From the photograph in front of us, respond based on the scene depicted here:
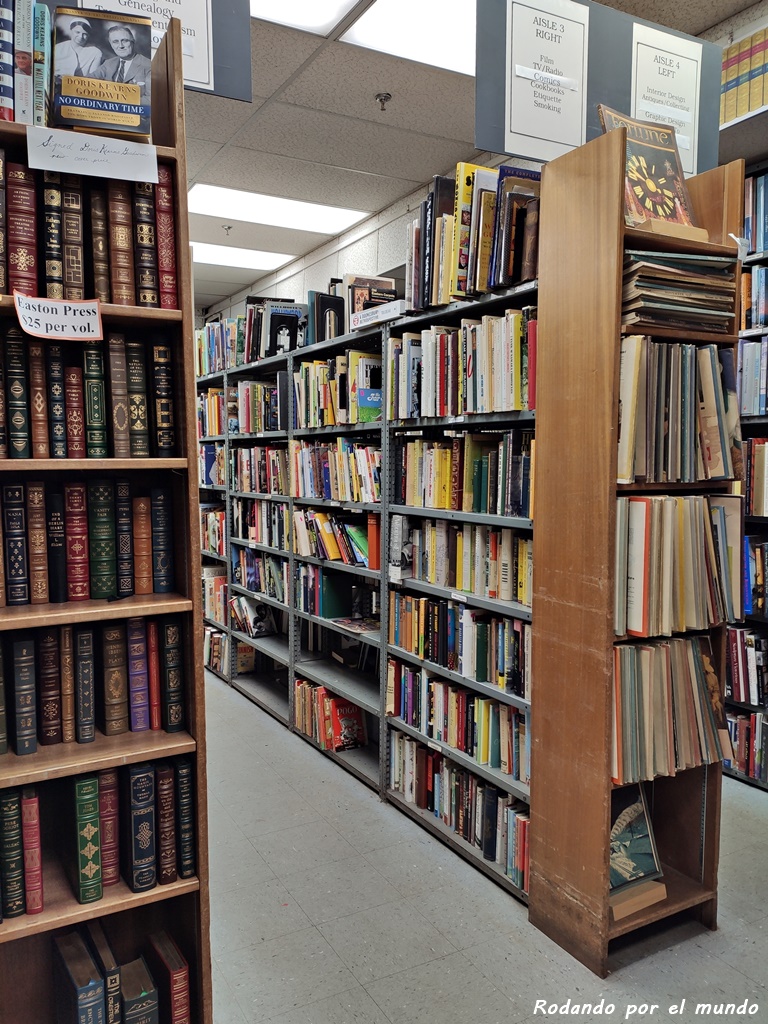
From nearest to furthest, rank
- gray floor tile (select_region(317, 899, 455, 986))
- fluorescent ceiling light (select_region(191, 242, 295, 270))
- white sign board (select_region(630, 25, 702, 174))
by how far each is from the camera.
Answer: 1. gray floor tile (select_region(317, 899, 455, 986))
2. white sign board (select_region(630, 25, 702, 174))
3. fluorescent ceiling light (select_region(191, 242, 295, 270))

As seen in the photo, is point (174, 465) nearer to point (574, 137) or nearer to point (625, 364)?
point (625, 364)

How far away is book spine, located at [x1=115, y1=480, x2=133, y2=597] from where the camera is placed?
1.54 meters

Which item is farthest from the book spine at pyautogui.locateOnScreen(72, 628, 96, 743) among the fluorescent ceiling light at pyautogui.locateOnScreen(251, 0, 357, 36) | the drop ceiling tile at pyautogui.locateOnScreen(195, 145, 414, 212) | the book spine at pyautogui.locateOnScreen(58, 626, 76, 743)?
the drop ceiling tile at pyautogui.locateOnScreen(195, 145, 414, 212)

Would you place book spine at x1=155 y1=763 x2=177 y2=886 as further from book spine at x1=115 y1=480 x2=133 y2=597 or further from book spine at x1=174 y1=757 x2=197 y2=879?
book spine at x1=115 y1=480 x2=133 y2=597

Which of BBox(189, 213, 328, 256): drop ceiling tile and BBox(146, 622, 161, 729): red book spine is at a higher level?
BBox(189, 213, 328, 256): drop ceiling tile

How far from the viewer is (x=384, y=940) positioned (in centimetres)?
215

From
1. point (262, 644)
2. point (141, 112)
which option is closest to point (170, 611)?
point (141, 112)

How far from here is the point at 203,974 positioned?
5.10ft

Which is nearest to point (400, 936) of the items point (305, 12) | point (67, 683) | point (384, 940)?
point (384, 940)

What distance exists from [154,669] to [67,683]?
171 millimetres

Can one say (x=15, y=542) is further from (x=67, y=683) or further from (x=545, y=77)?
(x=545, y=77)

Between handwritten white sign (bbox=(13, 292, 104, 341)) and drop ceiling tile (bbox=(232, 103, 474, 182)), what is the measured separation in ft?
8.84

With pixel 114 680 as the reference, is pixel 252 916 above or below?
below

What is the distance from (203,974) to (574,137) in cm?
240
